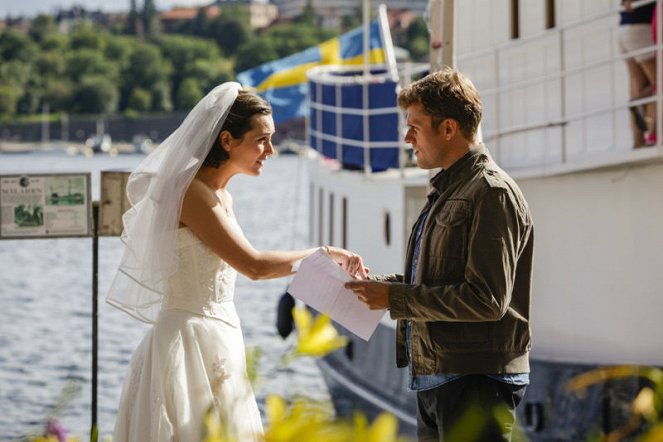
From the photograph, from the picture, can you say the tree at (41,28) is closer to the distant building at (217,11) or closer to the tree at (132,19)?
the tree at (132,19)

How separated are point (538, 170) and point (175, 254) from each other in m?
4.64

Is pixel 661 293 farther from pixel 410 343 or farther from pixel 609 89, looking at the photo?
pixel 410 343

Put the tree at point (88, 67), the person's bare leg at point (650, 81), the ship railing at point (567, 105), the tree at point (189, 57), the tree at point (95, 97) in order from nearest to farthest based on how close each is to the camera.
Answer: the person's bare leg at point (650, 81)
the ship railing at point (567, 105)
the tree at point (189, 57)
the tree at point (95, 97)
the tree at point (88, 67)

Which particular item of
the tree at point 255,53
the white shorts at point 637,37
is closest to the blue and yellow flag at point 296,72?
the white shorts at point 637,37

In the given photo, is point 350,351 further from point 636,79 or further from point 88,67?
point 88,67

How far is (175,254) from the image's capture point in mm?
3982

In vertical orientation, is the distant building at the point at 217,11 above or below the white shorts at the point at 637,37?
above

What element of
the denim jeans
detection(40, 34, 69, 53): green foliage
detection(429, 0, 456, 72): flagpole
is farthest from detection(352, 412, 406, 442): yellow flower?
detection(40, 34, 69, 53): green foliage

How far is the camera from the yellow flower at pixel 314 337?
151 centimetres

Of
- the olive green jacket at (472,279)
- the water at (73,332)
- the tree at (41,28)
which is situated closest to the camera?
the olive green jacket at (472,279)

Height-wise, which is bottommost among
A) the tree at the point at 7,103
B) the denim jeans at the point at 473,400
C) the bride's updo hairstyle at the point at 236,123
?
the denim jeans at the point at 473,400

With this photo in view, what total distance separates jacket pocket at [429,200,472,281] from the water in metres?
0.55

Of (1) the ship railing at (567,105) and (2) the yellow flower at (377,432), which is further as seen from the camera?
(1) the ship railing at (567,105)

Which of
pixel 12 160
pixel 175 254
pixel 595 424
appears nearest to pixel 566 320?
pixel 595 424
